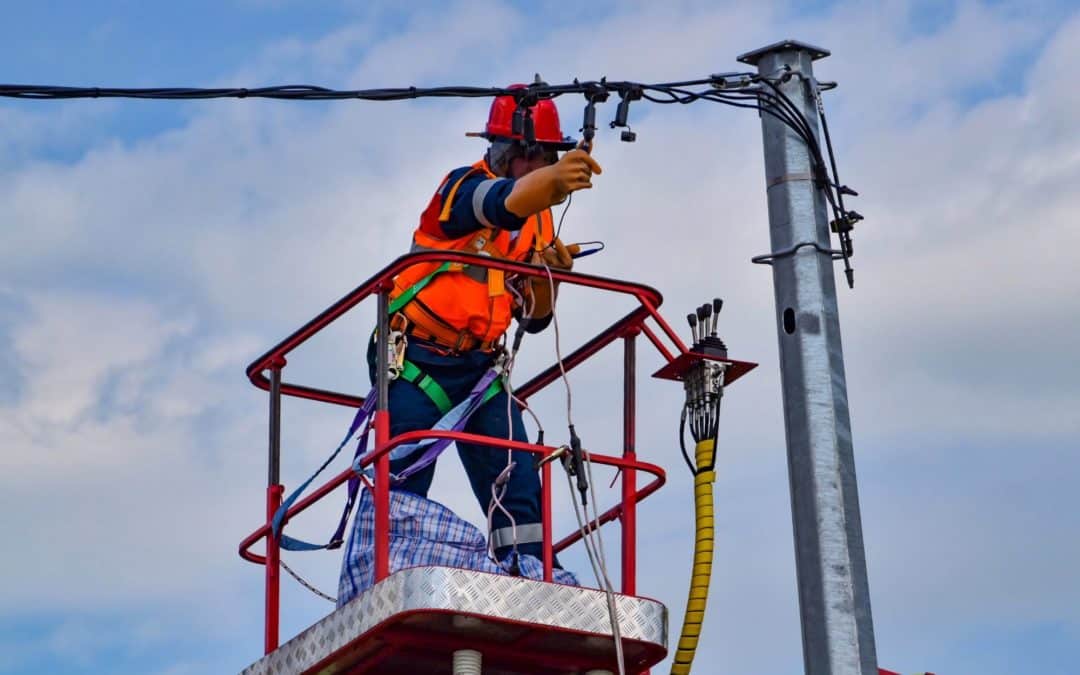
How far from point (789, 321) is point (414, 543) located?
200cm

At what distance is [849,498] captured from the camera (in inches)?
311

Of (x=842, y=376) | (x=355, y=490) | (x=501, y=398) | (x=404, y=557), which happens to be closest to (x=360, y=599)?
(x=404, y=557)

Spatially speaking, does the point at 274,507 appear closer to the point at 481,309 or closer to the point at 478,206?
the point at 481,309

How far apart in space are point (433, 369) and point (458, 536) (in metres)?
0.90

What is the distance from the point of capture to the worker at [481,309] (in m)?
9.19

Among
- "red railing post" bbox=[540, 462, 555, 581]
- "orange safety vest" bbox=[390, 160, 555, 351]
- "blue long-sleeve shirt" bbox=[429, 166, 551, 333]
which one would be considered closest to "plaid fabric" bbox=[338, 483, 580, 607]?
"red railing post" bbox=[540, 462, 555, 581]

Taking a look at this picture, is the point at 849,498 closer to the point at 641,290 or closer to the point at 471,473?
the point at 641,290

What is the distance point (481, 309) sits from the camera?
932cm

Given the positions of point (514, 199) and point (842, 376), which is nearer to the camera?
point (842, 376)

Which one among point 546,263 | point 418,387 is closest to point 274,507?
point 418,387

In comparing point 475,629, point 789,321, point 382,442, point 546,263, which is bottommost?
point 475,629

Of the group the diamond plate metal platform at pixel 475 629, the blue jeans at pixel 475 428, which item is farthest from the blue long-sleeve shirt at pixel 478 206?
the diamond plate metal platform at pixel 475 629

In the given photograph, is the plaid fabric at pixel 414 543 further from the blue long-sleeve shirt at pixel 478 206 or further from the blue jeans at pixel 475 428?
the blue long-sleeve shirt at pixel 478 206

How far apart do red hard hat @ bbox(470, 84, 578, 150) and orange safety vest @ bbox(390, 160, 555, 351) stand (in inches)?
11.7
